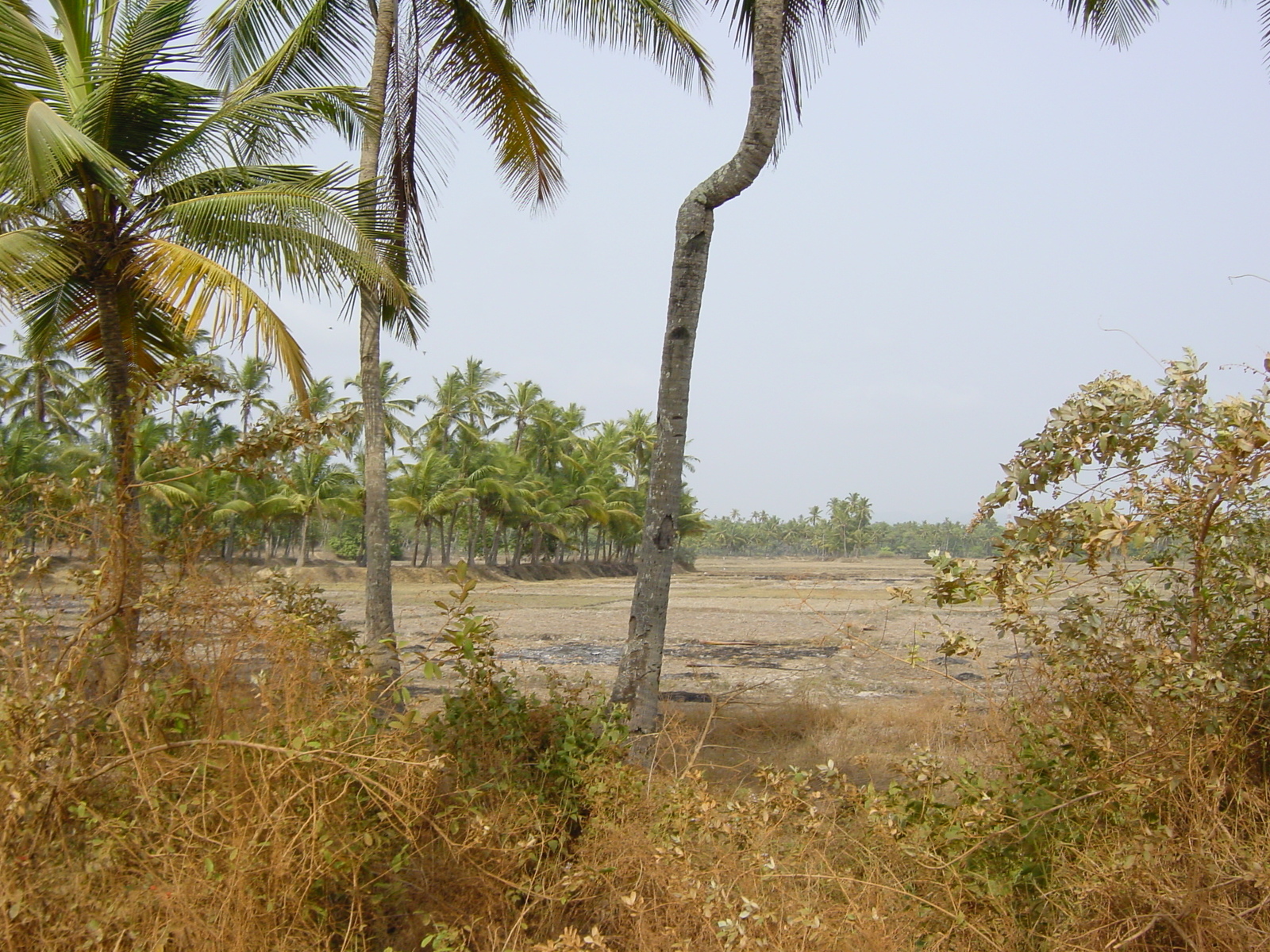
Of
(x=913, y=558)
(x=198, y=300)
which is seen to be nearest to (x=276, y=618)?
(x=198, y=300)

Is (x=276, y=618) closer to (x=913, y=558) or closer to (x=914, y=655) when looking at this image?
(x=914, y=655)

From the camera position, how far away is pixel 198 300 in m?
5.35

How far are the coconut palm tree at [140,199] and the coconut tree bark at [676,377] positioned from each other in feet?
7.23

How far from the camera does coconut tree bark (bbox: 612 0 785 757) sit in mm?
5137

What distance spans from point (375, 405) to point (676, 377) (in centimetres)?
364

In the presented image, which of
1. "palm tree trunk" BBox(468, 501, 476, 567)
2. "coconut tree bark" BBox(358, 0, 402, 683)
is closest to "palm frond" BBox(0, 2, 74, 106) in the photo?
"coconut tree bark" BBox(358, 0, 402, 683)

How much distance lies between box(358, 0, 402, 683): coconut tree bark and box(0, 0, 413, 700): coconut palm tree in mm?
1583

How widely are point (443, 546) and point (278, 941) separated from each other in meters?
38.0

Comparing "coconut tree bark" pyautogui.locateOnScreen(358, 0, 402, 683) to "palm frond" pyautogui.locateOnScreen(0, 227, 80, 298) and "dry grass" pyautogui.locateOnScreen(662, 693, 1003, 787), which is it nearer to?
"palm frond" pyautogui.locateOnScreen(0, 227, 80, 298)

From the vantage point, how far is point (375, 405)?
7930 mm

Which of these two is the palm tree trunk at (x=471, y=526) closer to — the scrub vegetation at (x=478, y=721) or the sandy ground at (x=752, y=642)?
the sandy ground at (x=752, y=642)

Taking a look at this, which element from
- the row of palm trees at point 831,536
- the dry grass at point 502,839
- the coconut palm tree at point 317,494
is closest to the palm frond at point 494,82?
the dry grass at point 502,839

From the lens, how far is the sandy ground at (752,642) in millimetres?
9320

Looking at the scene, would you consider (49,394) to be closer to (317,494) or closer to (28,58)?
(317,494)
